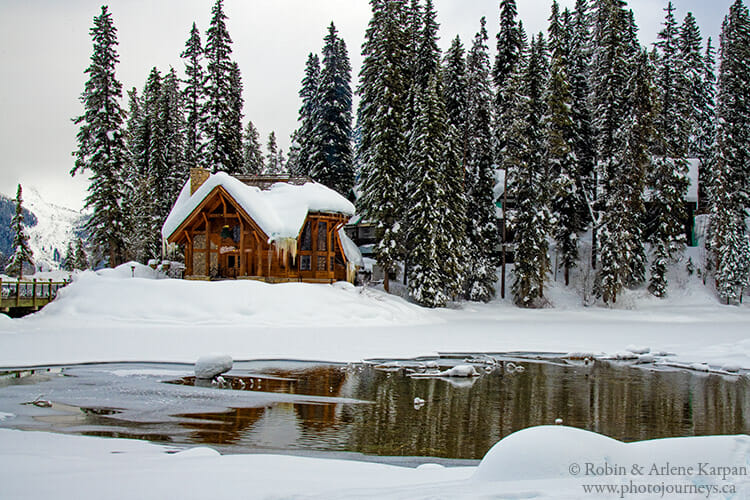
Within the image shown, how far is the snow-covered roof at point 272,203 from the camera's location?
3481 centimetres

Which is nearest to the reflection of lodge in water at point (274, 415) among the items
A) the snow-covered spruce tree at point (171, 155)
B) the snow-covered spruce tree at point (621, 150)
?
the snow-covered spruce tree at point (621, 150)

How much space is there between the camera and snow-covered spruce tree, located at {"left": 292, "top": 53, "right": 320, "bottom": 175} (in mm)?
51781

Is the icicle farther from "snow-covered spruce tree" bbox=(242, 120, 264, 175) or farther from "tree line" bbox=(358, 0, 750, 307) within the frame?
"snow-covered spruce tree" bbox=(242, 120, 264, 175)

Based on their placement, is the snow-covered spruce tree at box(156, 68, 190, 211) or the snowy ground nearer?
the snowy ground

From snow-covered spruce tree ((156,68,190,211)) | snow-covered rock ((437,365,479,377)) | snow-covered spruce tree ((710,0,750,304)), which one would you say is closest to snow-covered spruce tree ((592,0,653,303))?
snow-covered spruce tree ((710,0,750,304))

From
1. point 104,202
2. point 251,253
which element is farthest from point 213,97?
point 251,253

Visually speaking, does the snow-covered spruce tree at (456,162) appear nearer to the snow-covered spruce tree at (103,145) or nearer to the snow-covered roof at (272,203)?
the snow-covered roof at (272,203)

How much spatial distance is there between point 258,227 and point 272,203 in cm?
277

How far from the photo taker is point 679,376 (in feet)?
55.7

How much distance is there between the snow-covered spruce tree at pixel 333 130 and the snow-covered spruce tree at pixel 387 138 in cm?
575

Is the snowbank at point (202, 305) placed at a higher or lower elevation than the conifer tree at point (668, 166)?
lower

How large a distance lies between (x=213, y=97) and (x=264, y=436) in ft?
129

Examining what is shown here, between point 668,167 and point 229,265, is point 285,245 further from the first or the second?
point 668,167

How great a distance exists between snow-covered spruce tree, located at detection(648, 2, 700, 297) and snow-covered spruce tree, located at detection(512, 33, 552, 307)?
332 inches
